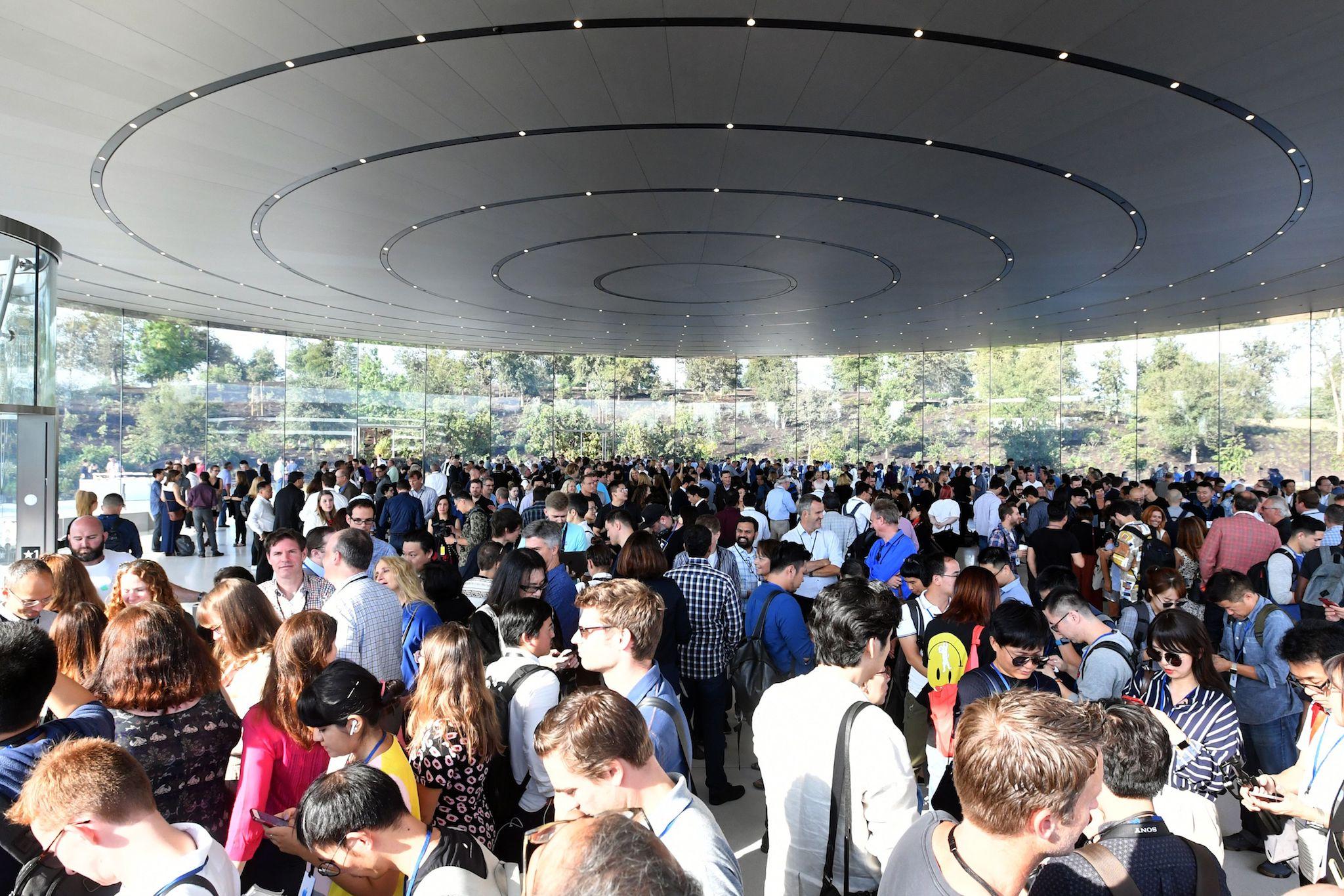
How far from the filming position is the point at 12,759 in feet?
7.39

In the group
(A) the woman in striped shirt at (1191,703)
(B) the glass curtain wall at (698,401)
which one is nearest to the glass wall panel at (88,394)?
(B) the glass curtain wall at (698,401)

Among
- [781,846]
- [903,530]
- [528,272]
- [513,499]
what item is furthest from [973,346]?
[781,846]

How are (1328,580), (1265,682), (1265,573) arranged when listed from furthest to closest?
(1265,573) < (1328,580) < (1265,682)

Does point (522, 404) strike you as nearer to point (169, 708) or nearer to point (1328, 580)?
point (1328, 580)

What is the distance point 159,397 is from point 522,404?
1162 centimetres

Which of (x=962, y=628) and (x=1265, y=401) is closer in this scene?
(x=962, y=628)

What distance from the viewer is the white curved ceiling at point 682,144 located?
5.18 metres

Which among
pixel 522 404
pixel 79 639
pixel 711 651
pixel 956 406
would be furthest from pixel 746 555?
pixel 522 404

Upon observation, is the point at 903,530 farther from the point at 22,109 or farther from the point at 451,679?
the point at 22,109

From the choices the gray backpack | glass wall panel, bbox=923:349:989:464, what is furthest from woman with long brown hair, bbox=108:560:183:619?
glass wall panel, bbox=923:349:989:464

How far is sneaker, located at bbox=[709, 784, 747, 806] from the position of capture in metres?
4.74

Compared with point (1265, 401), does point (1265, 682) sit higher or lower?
lower

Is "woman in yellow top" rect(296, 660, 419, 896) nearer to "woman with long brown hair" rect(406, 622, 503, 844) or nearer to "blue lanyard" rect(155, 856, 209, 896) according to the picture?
"woman with long brown hair" rect(406, 622, 503, 844)

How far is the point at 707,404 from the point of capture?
29922 millimetres
